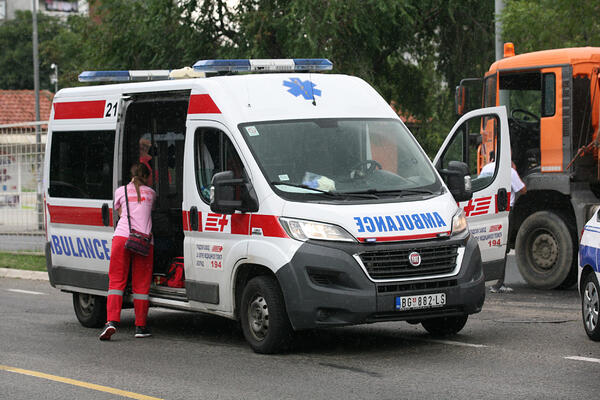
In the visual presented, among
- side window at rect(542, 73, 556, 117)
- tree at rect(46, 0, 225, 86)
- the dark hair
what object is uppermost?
tree at rect(46, 0, 225, 86)

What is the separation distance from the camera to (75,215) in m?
12.2

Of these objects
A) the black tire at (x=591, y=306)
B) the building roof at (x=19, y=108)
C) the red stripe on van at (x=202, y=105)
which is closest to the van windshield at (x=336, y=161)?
the red stripe on van at (x=202, y=105)

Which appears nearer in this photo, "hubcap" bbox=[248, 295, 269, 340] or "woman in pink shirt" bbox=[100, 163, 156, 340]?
"hubcap" bbox=[248, 295, 269, 340]

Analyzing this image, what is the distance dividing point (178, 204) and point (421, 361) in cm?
409

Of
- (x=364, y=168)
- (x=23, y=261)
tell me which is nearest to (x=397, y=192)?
(x=364, y=168)

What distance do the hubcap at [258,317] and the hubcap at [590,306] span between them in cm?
281

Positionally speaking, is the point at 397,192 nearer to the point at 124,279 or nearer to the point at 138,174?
the point at 138,174

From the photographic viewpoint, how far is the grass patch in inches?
797

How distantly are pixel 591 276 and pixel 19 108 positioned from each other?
1564 inches

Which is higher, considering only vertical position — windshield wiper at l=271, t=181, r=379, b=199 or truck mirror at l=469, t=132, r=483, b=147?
truck mirror at l=469, t=132, r=483, b=147

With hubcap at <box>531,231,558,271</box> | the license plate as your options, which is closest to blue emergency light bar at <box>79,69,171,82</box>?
the license plate

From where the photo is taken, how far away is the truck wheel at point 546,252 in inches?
580

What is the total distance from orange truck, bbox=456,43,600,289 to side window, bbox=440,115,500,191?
0.07 metres

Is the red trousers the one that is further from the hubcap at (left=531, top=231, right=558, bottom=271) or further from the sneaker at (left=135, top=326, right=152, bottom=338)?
the hubcap at (left=531, top=231, right=558, bottom=271)
